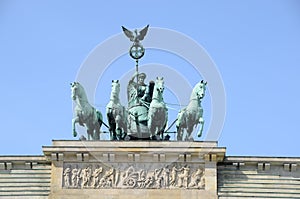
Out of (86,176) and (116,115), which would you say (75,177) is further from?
(116,115)

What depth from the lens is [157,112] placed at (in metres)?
44.1

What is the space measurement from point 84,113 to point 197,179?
5114 mm

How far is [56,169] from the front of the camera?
141 ft

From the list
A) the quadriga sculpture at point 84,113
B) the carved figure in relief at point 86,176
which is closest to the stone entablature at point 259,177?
the carved figure in relief at point 86,176

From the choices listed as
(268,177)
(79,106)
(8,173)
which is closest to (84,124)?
(79,106)

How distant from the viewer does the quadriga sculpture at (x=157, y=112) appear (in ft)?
145

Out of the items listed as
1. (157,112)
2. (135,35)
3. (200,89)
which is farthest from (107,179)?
(135,35)

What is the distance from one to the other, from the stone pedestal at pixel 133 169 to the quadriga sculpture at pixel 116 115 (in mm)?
1322

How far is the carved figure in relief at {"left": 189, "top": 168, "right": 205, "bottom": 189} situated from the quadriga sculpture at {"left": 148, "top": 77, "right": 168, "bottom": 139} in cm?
247

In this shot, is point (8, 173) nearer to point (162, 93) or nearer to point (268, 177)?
point (162, 93)

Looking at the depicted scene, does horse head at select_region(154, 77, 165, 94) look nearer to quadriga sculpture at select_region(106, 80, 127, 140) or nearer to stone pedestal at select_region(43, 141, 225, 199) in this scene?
quadriga sculpture at select_region(106, 80, 127, 140)

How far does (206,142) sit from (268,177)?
2.75m

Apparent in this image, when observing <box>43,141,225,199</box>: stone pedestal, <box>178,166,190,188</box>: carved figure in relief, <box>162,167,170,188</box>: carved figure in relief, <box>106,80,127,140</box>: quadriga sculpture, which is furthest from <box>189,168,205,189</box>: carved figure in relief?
<box>106,80,127,140</box>: quadriga sculpture

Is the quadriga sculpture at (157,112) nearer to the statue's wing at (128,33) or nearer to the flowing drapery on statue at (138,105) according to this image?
the flowing drapery on statue at (138,105)
